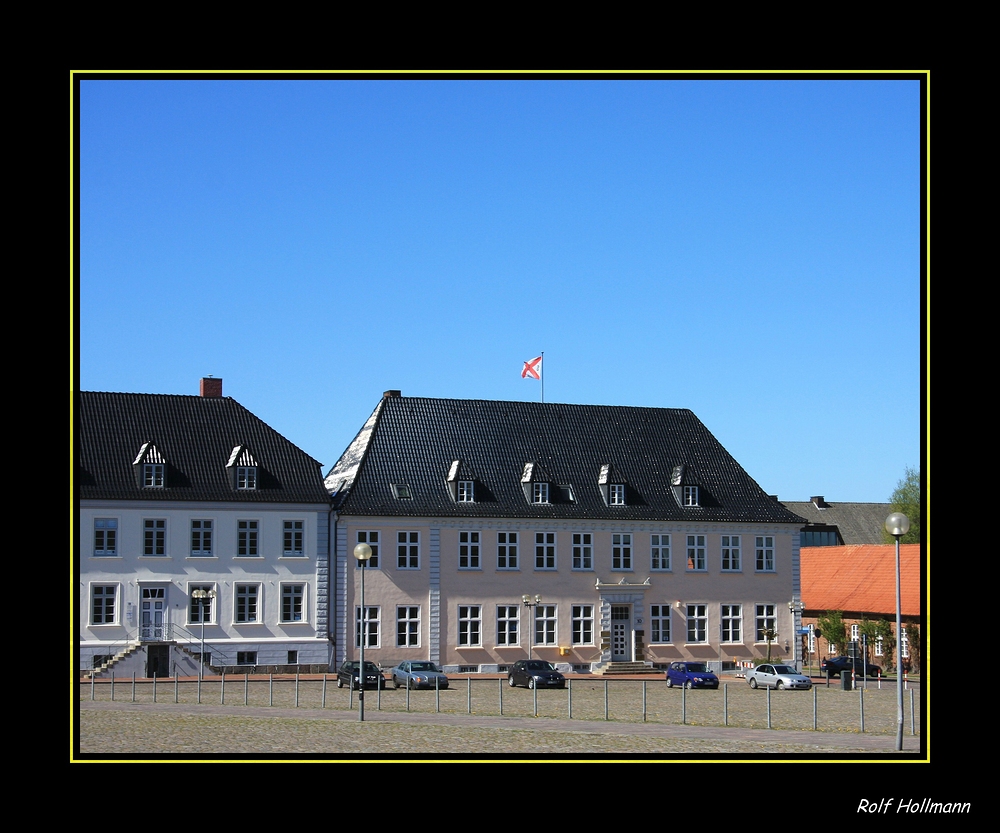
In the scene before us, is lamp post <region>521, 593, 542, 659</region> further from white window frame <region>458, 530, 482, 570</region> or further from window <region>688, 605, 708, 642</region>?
window <region>688, 605, 708, 642</region>

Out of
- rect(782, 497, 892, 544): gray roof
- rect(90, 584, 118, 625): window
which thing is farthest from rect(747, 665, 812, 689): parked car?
rect(782, 497, 892, 544): gray roof

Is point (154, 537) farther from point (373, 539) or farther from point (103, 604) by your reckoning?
point (373, 539)

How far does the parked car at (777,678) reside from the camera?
50812 mm

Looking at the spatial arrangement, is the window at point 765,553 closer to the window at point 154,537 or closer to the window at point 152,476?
the window at point 154,537

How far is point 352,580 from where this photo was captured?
58.8 m

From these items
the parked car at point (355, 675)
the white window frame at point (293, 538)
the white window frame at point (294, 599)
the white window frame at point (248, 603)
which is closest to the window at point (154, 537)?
the white window frame at point (248, 603)

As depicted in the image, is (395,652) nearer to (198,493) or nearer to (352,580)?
(352,580)

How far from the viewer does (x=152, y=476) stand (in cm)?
5634

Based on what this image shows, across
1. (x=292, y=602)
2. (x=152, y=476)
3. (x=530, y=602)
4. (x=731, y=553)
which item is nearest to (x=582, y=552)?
(x=530, y=602)

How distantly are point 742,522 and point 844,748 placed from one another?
37.9 m

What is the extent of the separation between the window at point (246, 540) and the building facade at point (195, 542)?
5 centimetres

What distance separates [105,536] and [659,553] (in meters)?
24.8
